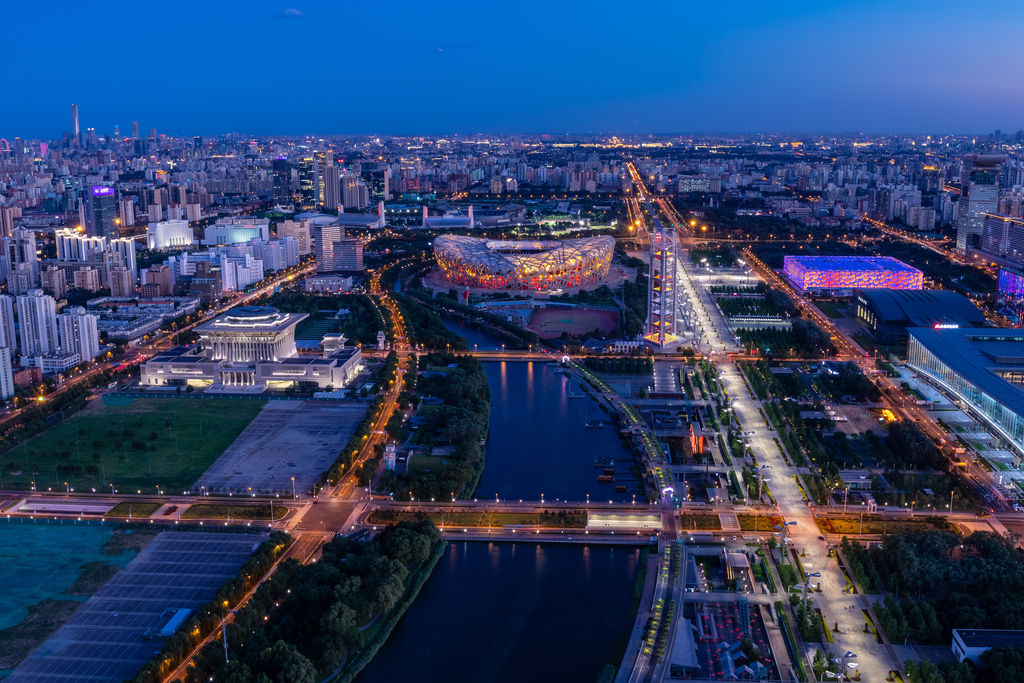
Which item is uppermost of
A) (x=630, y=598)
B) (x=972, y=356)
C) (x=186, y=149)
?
(x=186, y=149)

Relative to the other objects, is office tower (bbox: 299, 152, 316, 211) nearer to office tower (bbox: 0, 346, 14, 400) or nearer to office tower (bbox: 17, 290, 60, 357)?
office tower (bbox: 17, 290, 60, 357)

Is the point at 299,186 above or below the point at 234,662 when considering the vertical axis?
above

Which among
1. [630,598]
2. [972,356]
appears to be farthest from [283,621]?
[972,356]

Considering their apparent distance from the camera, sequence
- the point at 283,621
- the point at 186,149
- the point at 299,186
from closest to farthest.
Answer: the point at 283,621
the point at 299,186
the point at 186,149

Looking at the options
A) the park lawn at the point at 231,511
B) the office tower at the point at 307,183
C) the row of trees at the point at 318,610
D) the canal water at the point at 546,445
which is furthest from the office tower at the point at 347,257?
the row of trees at the point at 318,610

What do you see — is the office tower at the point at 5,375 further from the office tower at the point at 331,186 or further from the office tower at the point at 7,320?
the office tower at the point at 331,186

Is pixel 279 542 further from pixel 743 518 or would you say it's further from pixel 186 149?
pixel 186 149

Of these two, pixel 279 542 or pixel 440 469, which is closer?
pixel 279 542
